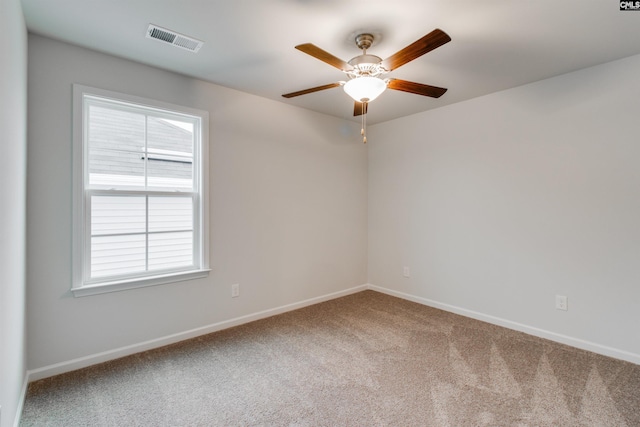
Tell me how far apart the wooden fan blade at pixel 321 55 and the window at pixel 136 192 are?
1.56 meters

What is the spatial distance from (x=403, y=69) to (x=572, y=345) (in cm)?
282

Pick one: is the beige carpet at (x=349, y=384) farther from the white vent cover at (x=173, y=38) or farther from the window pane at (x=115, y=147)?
the white vent cover at (x=173, y=38)

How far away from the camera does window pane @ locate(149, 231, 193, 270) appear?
2.74 metres

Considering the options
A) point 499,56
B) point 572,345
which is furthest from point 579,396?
point 499,56

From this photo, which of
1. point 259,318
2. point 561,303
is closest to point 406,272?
point 561,303

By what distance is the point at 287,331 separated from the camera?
3.05 metres

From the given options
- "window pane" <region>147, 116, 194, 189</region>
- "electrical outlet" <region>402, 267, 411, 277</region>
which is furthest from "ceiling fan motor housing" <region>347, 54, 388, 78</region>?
"electrical outlet" <region>402, 267, 411, 277</region>

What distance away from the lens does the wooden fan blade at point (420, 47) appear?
1583mm

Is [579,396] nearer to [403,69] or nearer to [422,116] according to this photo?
[403,69]

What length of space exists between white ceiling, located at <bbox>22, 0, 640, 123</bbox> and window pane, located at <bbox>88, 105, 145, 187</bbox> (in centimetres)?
48

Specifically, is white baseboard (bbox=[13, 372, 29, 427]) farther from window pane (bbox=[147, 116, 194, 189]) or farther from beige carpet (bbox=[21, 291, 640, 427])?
window pane (bbox=[147, 116, 194, 189])

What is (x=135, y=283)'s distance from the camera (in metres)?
2.58

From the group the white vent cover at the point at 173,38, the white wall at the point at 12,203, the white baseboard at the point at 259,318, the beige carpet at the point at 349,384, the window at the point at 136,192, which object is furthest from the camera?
the window at the point at 136,192

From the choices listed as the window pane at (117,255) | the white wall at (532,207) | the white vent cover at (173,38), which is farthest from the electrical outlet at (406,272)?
the white vent cover at (173,38)
